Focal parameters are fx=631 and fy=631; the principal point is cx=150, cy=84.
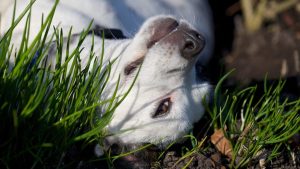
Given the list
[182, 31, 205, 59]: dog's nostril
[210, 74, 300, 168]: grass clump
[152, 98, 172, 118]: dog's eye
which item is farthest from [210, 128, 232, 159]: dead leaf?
[182, 31, 205, 59]: dog's nostril

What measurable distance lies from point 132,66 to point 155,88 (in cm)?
14

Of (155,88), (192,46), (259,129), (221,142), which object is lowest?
(221,142)

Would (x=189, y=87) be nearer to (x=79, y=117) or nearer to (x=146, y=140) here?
(x=146, y=140)

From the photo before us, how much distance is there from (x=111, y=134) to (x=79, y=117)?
21 centimetres

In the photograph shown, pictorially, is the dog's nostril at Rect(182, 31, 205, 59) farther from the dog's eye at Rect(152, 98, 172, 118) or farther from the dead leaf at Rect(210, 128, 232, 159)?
the dead leaf at Rect(210, 128, 232, 159)

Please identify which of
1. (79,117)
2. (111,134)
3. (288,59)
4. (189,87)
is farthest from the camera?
(288,59)

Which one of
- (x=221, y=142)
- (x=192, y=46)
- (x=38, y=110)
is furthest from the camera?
(x=221, y=142)

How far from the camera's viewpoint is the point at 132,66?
8.79ft

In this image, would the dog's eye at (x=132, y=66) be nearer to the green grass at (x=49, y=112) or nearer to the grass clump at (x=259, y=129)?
the green grass at (x=49, y=112)

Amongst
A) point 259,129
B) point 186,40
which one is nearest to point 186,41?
point 186,40

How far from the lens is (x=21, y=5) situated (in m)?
3.36

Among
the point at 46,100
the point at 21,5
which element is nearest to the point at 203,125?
the point at 46,100

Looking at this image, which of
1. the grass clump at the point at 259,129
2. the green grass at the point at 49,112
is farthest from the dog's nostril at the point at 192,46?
the green grass at the point at 49,112

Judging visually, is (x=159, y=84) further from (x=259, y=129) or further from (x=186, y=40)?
(x=259, y=129)
